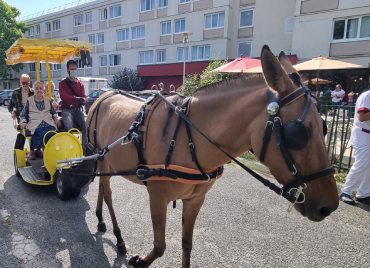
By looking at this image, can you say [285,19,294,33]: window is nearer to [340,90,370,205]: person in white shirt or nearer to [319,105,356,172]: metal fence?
[319,105,356,172]: metal fence

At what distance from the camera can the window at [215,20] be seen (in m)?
23.1

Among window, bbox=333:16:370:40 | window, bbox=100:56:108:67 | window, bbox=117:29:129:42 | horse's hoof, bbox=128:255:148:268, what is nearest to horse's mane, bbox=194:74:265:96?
horse's hoof, bbox=128:255:148:268

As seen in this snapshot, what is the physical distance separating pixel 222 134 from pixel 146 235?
6.77ft

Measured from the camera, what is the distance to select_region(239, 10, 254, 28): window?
22.4 meters

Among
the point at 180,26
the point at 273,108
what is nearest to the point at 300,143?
the point at 273,108

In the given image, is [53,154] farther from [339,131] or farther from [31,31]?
[31,31]

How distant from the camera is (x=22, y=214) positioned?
3668 mm

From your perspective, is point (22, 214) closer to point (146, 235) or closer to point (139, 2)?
point (146, 235)

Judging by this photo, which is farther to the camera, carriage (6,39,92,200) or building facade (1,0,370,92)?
building facade (1,0,370,92)

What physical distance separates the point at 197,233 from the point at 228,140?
1950 millimetres

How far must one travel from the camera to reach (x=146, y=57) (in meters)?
28.0

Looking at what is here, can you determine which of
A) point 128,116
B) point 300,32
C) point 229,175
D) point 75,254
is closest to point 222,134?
point 128,116

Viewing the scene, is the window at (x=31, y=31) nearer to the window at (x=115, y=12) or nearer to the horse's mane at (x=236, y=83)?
the window at (x=115, y=12)

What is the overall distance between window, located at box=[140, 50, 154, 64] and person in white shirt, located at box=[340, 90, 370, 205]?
2554cm
